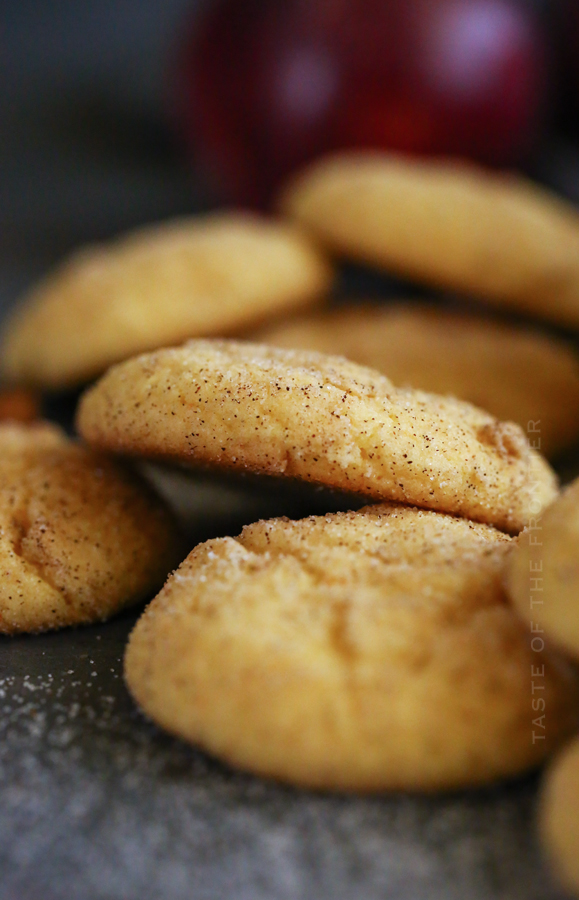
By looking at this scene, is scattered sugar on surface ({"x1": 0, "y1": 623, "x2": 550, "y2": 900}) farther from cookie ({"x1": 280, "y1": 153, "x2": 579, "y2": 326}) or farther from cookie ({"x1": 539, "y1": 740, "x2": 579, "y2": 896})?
cookie ({"x1": 280, "y1": 153, "x2": 579, "y2": 326})

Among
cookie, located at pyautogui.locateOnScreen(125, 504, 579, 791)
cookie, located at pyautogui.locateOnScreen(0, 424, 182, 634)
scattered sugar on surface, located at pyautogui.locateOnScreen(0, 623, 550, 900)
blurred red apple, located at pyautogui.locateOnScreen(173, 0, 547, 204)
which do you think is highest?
blurred red apple, located at pyautogui.locateOnScreen(173, 0, 547, 204)

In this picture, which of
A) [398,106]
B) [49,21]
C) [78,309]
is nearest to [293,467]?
[78,309]

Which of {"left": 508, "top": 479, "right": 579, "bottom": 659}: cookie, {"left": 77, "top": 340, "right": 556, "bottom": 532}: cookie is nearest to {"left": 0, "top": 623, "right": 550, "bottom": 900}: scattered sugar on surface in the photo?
{"left": 508, "top": 479, "right": 579, "bottom": 659}: cookie

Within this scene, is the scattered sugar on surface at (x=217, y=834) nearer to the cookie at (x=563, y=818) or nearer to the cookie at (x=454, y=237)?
the cookie at (x=563, y=818)

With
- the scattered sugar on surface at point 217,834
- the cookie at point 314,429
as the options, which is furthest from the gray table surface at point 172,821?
the cookie at point 314,429

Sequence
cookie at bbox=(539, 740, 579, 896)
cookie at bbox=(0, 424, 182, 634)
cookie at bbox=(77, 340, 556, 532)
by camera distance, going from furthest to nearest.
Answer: cookie at bbox=(0, 424, 182, 634) < cookie at bbox=(77, 340, 556, 532) < cookie at bbox=(539, 740, 579, 896)

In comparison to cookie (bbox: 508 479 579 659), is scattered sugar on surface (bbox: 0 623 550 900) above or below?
below

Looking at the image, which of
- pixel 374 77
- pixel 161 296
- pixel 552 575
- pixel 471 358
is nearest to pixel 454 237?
pixel 471 358

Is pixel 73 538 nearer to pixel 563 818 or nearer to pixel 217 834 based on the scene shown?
pixel 217 834
